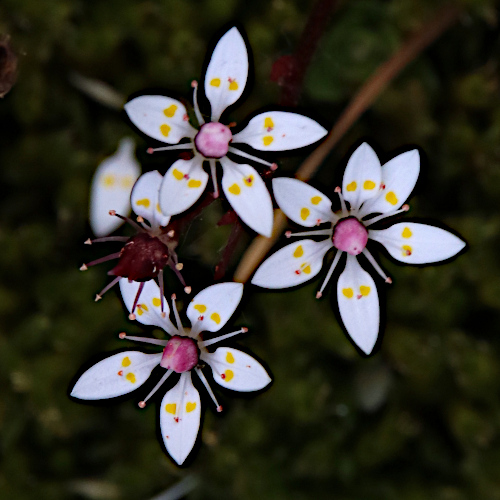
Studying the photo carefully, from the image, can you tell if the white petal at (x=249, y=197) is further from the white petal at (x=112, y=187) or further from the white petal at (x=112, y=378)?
the white petal at (x=112, y=187)

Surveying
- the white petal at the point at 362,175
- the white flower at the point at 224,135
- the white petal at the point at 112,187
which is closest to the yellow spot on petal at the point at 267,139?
the white flower at the point at 224,135

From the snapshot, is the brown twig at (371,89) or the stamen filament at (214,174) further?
the brown twig at (371,89)

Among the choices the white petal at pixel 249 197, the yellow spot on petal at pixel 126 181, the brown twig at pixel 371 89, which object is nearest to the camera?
the white petal at pixel 249 197

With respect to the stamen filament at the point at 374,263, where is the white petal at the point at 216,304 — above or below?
below

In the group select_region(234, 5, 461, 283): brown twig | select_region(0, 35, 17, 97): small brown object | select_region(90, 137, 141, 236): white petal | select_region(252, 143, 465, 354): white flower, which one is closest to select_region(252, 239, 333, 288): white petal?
select_region(252, 143, 465, 354): white flower

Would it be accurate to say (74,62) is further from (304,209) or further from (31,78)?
(304,209)
